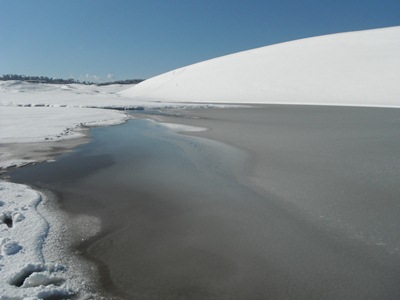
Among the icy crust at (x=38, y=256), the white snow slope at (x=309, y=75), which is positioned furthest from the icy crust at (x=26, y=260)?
the white snow slope at (x=309, y=75)

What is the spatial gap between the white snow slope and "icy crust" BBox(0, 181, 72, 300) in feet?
57.9

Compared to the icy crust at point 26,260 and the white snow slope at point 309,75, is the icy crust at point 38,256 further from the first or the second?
the white snow slope at point 309,75

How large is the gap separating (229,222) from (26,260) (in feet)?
6.24

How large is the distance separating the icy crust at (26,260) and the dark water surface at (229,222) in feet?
1.15

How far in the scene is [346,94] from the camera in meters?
20.3

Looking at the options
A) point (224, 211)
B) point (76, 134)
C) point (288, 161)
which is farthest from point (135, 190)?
point (76, 134)

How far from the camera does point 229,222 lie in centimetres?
352

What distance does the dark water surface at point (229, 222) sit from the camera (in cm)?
247

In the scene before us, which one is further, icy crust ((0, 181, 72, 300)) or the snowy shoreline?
the snowy shoreline

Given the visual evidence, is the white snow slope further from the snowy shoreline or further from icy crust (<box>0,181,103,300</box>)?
icy crust (<box>0,181,103,300</box>)

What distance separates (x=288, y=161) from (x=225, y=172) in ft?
4.18

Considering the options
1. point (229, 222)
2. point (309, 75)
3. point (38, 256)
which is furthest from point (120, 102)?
point (38, 256)

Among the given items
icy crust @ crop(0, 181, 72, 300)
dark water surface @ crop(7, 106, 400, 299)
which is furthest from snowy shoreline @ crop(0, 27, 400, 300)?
dark water surface @ crop(7, 106, 400, 299)

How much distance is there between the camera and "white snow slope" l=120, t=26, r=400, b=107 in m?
20.3
